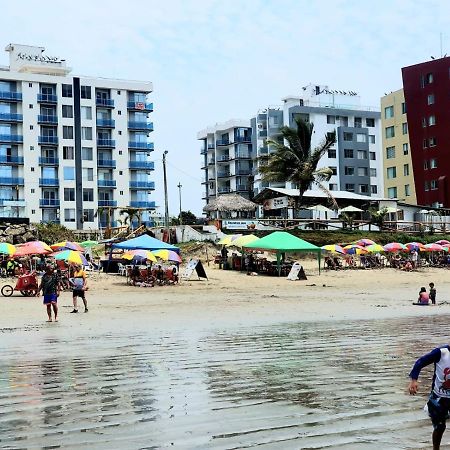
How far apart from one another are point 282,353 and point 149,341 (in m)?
3.35

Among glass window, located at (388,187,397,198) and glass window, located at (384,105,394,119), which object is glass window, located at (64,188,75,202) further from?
glass window, located at (384,105,394,119)

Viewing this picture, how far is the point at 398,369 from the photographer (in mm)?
10469

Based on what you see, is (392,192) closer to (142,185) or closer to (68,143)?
(142,185)

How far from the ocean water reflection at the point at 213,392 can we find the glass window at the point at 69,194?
62763mm

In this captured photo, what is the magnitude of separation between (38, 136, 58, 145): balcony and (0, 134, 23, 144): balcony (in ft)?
6.87

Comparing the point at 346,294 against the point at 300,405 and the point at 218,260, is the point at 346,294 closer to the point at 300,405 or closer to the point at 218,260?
the point at 218,260

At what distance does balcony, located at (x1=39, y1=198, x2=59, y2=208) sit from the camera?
74.7 metres

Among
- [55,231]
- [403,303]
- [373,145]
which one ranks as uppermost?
[373,145]

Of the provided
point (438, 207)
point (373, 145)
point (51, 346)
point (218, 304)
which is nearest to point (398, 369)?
point (51, 346)

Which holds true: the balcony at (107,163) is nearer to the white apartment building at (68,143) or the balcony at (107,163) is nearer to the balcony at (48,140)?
the white apartment building at (68,143)

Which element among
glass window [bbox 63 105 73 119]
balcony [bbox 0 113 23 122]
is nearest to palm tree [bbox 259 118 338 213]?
glass window [bbox 63 105 73 119]

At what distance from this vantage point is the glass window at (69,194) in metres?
76.4

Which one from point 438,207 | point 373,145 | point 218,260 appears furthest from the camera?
point 373,145

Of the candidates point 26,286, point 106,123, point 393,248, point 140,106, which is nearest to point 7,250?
point 26,286
